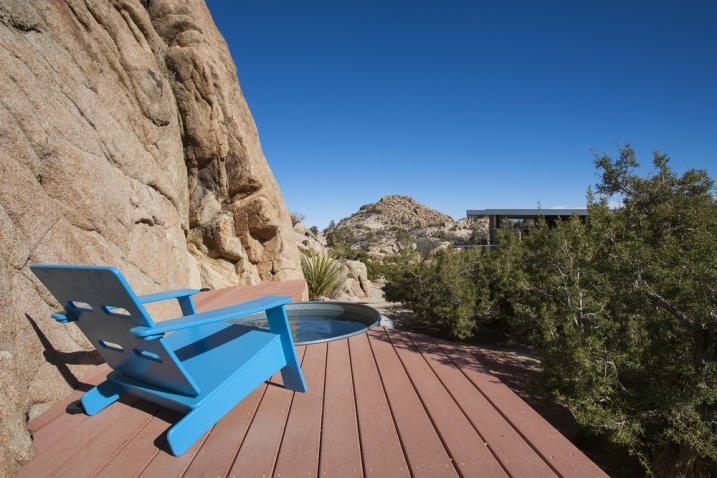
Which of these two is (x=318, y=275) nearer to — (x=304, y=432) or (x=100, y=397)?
(x=100, y=397)

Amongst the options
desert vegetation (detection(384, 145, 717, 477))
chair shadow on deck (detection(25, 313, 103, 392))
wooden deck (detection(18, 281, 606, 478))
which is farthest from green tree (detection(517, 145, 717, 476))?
chair shadow on deck (detection(25, 313, 103, 392))

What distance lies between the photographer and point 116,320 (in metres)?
1.67

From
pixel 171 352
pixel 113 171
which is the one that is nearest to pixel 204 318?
pixel 171 352

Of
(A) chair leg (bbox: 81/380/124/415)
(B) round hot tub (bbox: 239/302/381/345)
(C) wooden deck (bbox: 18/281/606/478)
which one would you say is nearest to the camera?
(C) wooden deck (bbox: 18/281/606/478)

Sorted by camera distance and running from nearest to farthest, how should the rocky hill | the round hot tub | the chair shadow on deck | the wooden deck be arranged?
the wooden deck, the chair shadow on deck, the round hot tub, the rocky hill

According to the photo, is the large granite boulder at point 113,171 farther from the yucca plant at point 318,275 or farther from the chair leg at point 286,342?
the chair leg at point 286,342

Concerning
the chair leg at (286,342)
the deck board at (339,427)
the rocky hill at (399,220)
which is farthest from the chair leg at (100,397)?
the rocky hill at (399,220)

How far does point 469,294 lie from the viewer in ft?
22.2

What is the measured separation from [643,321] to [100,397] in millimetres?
4022

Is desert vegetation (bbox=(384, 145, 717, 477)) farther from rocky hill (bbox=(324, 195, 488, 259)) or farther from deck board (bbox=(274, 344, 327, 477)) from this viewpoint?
rocky hill (bbox=(324, 195, 488, 259))

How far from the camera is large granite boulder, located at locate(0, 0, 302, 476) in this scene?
214cm

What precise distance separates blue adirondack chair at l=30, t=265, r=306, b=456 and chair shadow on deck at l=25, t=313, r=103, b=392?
1.02 feet

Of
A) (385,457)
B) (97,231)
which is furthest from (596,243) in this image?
(97,231)

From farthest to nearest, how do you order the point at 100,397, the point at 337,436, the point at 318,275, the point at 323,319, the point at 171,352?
the point at 318,275
the point at 323,319
the point at 100,397
the point at 337,436
the point at 171,352
